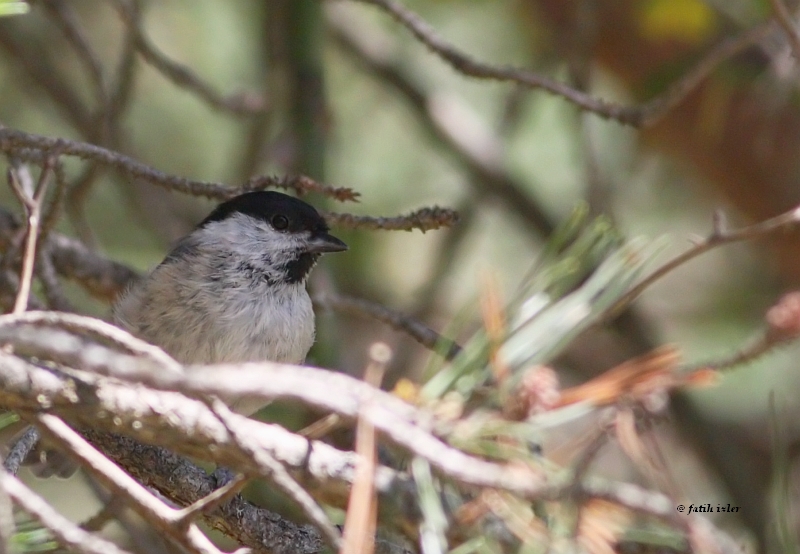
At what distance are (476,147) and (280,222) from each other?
→ 1062 millimetres

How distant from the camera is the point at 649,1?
137 inches

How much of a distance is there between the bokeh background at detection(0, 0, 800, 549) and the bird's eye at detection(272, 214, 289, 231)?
13 centimetres

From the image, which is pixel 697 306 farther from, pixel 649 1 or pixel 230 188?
pixel 230 188

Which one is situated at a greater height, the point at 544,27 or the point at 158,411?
the point at 544,27

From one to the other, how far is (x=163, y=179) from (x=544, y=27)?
2302mm

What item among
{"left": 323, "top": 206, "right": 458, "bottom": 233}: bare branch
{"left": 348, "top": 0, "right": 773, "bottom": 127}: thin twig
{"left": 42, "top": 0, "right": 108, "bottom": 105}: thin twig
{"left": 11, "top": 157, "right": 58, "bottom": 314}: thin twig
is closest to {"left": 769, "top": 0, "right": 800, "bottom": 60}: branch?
{"left": 348, "top": 0, "right": 773, "bottom": 127}: thin twig

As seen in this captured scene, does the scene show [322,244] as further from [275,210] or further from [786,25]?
[786,25]

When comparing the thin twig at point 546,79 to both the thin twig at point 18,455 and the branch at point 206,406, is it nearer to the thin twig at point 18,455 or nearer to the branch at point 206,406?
the branch at point 206,406

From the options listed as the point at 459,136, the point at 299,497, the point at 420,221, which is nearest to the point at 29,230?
the point at 420,221

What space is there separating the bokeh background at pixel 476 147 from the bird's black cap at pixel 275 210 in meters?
0.13

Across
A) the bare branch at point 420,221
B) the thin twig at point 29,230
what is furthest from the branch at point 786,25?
the thin twig at point 29,230

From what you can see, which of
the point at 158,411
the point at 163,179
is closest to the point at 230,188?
the point at 163,179

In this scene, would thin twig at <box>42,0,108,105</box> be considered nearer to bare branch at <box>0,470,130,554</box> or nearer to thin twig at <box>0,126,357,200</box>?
thin twig at <box>0,126,357,200</box>

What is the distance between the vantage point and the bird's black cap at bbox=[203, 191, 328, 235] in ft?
8.97
